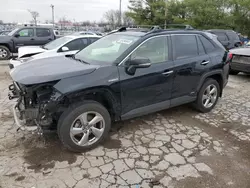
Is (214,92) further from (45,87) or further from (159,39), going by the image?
(45,87)

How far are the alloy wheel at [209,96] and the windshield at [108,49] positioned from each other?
1990 millimetres

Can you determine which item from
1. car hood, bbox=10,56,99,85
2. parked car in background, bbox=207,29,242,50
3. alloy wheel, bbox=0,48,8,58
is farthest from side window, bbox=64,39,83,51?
parked car in background, bbox=207,29,242,50

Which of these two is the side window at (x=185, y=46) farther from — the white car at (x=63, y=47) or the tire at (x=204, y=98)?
the white car at (x=63, y=47)

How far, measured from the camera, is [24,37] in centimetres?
1075

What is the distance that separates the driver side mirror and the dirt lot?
1.12 m

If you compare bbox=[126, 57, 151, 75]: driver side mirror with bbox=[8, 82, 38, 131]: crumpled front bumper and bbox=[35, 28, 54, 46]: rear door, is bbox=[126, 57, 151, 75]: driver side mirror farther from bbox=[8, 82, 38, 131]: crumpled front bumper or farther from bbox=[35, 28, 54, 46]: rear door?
bbox=[35, 28, 54, 46]: rear door

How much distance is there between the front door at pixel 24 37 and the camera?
10.5 meters

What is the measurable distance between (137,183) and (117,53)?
1.91 metres

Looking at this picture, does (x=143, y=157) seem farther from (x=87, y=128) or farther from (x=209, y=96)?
(x=209, y=96)

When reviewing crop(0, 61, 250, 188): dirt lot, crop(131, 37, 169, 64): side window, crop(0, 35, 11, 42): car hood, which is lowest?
crop(0, 61, 250, 188): dirt lot

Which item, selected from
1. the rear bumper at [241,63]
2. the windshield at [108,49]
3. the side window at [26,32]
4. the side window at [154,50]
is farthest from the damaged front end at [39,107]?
the side window at [26,32]

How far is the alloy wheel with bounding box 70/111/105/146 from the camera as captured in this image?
2.95 m

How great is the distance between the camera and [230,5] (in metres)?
25.1

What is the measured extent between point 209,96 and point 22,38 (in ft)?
31.6
